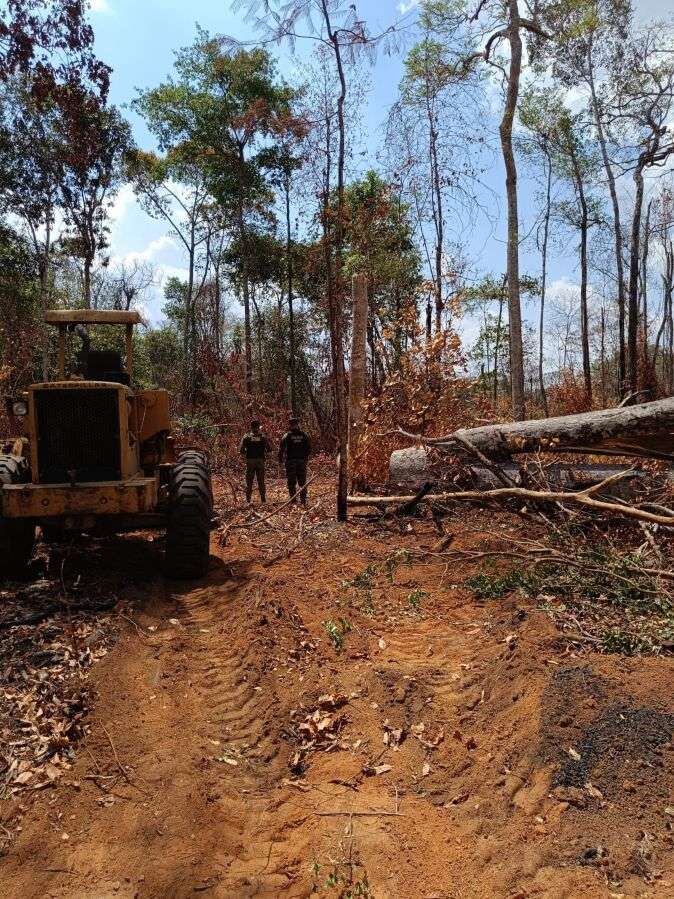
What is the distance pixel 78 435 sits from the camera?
19.8ft

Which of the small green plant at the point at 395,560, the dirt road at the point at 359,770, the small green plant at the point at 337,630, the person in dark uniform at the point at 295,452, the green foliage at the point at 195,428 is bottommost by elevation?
the dirt road at the point at 359,770

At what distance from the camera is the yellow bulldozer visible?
5574mm

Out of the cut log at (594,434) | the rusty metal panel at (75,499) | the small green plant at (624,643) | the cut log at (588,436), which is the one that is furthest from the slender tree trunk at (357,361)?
the small green plant at (624,643)

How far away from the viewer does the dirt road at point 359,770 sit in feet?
8.50

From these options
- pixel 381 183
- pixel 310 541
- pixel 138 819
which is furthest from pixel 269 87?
pixel 138 819

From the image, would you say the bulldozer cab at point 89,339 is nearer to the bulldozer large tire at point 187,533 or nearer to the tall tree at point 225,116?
the bulldozer large tire at point 187,533

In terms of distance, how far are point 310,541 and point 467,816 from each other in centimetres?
512

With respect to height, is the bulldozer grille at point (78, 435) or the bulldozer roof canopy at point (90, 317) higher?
the bulldozer roof canopy at point (90, 317)

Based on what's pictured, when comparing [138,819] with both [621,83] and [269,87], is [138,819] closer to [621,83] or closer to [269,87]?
[269,87]

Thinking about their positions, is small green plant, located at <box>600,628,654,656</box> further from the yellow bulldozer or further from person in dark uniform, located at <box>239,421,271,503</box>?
person in dark uniform, located at <box>239,421,271,503</box>

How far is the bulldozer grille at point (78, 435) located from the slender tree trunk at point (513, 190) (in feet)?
33.5

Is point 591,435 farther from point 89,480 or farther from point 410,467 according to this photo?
point 89,480

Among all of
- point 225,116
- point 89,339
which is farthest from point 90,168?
point 89,339

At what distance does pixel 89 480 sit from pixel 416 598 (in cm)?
343
